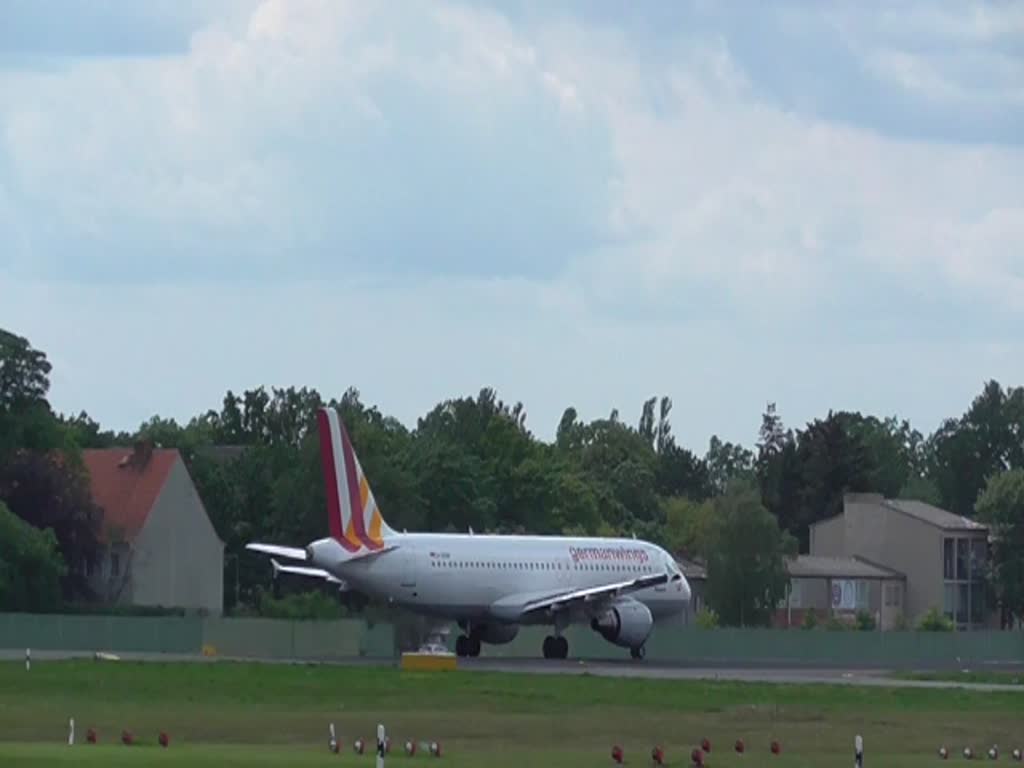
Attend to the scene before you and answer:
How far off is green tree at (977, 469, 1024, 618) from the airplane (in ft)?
178

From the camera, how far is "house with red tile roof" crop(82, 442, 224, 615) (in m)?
98.5

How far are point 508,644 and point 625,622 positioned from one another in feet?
40.6

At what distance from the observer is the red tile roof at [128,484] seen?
10025 cm

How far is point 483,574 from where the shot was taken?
75062mm

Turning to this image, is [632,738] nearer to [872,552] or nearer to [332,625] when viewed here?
[332,625]

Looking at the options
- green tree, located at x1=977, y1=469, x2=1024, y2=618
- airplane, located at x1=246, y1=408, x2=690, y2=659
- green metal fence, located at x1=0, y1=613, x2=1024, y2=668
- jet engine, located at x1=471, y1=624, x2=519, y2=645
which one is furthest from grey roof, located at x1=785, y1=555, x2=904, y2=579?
jet engine, located at x1=471, y1=624, x2=519, y2=645

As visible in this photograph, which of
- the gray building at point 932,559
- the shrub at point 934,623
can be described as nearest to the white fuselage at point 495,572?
the shrub at point 934,623

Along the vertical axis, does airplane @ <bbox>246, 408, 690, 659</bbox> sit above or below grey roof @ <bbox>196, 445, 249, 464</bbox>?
below

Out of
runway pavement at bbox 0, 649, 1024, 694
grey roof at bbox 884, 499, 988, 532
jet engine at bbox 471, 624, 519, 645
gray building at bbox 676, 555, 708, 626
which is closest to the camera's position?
runway pavement at bbox 0, 649, 1024, 694

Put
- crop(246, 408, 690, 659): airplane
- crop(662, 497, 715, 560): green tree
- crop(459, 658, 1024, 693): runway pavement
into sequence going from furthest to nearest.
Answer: crop(662, 497, 715, 560): green tree
crop(246, 408, 690, 659): airplane
crop(459, 658, 1024, 693): runway pavement

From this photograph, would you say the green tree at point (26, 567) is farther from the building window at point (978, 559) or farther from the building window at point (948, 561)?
the building window at point (978, 559)

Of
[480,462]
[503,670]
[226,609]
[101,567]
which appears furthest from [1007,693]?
[480,462]

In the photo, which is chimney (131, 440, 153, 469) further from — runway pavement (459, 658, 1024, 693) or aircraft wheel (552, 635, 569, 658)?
runway pavement (459, 658, 1024, 693)

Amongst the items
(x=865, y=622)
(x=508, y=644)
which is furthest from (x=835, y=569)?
(x=508, y=644)
